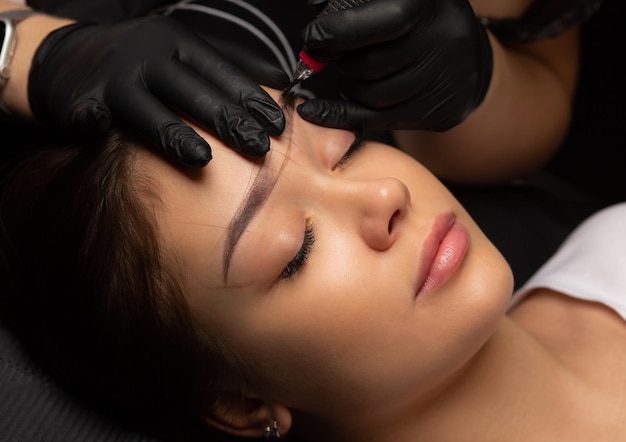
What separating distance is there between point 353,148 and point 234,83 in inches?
7.6

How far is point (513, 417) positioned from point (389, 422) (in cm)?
19

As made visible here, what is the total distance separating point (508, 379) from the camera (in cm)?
109

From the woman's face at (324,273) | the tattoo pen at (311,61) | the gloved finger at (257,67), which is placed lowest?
the woman's face at (324,273)

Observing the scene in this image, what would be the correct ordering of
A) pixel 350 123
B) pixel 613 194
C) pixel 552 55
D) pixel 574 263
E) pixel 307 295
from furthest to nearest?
pixel 613 194 → pixel 552 55 → pixel 574 263 → pixel 350 123 → pixel 307 295

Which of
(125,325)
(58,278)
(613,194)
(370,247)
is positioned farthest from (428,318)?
(613,194)

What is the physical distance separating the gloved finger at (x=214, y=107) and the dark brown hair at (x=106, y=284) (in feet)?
0.30

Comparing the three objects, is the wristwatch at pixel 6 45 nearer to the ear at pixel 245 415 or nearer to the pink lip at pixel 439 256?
the ear at pixel 245 415

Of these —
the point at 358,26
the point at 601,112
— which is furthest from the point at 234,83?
the point at 601,112

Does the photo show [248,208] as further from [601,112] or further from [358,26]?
[601,112]

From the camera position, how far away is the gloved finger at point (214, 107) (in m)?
0.91

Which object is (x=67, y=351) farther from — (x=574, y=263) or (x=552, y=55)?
(x=552, y=55)

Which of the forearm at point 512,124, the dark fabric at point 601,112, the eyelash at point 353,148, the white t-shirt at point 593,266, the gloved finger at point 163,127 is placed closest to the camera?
the gloved finger at point 163,127

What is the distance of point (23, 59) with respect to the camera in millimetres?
1254

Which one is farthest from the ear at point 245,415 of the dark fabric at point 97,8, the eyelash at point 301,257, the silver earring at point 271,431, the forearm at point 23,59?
the dark fabric at point 97,8
